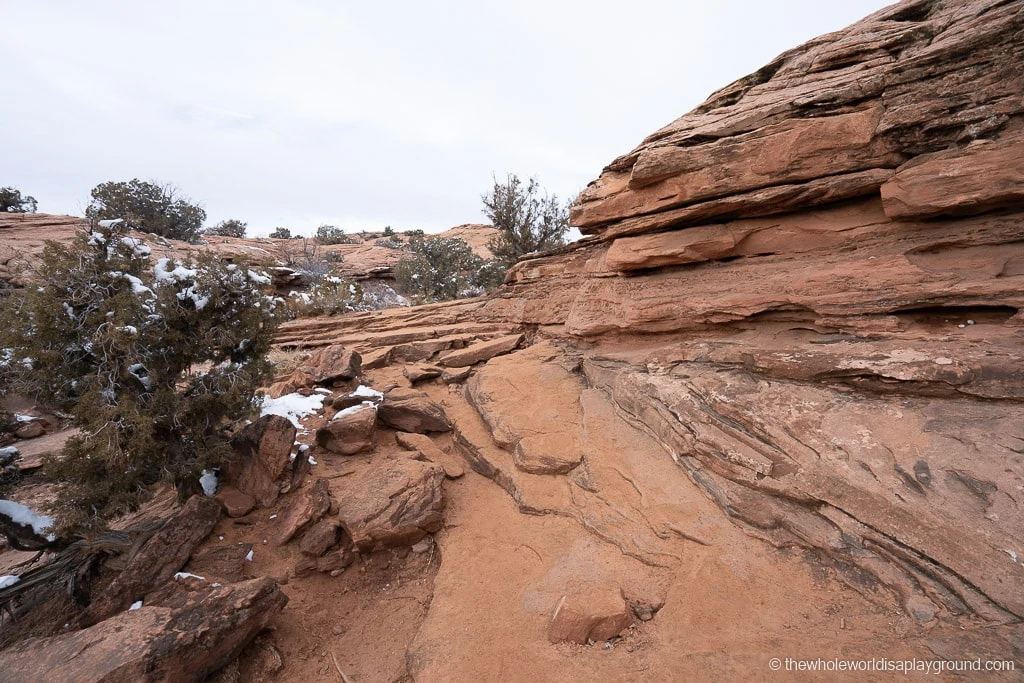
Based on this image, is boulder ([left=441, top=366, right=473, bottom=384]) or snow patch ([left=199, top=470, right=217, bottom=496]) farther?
boulder ([left=441, top=366, right=473, bottom=384])

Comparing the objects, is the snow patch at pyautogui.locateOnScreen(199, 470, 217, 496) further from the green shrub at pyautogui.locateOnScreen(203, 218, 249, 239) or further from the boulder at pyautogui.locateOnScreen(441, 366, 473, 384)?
the green shrub at pyautogui.locateOnScreen(203, 218, 249, 239)

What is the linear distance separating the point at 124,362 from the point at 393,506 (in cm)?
329

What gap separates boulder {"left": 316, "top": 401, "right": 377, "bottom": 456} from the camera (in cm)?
613

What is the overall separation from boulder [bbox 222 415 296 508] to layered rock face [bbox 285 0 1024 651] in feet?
8.52

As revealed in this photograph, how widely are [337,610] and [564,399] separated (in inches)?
153

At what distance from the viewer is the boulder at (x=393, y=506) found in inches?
185

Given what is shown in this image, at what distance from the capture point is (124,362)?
178 inches

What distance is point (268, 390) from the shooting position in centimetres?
805

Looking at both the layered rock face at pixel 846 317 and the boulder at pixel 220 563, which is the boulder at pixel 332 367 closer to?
the layered rock face at pixel 846 317

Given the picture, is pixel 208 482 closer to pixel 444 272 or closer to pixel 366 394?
pixel 366 394

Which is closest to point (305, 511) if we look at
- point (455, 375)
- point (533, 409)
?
point (533, 409)

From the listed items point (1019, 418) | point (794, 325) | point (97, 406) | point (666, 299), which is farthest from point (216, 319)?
point (1019, 418)

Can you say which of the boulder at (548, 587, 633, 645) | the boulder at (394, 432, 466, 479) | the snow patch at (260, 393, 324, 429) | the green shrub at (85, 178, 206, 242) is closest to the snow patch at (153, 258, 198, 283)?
the snow patch at (260, 393, 324, 429)

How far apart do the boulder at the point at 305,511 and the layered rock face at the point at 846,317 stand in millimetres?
2071
